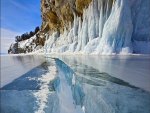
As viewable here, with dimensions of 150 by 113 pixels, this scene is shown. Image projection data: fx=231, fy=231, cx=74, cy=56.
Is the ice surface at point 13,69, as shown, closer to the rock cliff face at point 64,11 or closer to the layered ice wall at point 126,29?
the layered ice wall at point 126,29

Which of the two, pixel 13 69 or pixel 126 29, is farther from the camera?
pixel 126 29

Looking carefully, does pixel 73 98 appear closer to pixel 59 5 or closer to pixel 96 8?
pixel 96 8

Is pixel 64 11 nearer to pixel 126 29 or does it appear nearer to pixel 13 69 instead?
pixel 126 29

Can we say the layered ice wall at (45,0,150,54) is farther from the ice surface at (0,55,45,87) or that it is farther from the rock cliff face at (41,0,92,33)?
the rock cliff face at (41,0,92,33)

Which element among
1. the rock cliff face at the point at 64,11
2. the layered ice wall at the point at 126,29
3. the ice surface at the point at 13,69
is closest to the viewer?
the ice surface at the point at 13,69

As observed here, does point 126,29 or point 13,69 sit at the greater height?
point 126,29

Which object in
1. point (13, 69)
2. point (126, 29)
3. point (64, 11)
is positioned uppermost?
point (64, 11)

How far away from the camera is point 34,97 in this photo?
697 centimetres

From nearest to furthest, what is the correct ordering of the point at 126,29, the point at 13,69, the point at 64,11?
the point at 13,69 < the point at 126,29 < the point at 64,11

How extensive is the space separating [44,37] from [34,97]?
2840 inches

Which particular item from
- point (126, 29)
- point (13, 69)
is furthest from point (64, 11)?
point (13, 69)

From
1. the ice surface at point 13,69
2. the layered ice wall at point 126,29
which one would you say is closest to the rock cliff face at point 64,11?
the layered ice wall at point 126,29

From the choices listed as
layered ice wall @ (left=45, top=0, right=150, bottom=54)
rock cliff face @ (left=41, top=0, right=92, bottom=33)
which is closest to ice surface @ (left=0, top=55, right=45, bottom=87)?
layered ice wall @ (left=45, top=0, right=150, bottom=54)

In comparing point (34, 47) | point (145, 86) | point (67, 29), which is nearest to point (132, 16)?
point (145, 86)
